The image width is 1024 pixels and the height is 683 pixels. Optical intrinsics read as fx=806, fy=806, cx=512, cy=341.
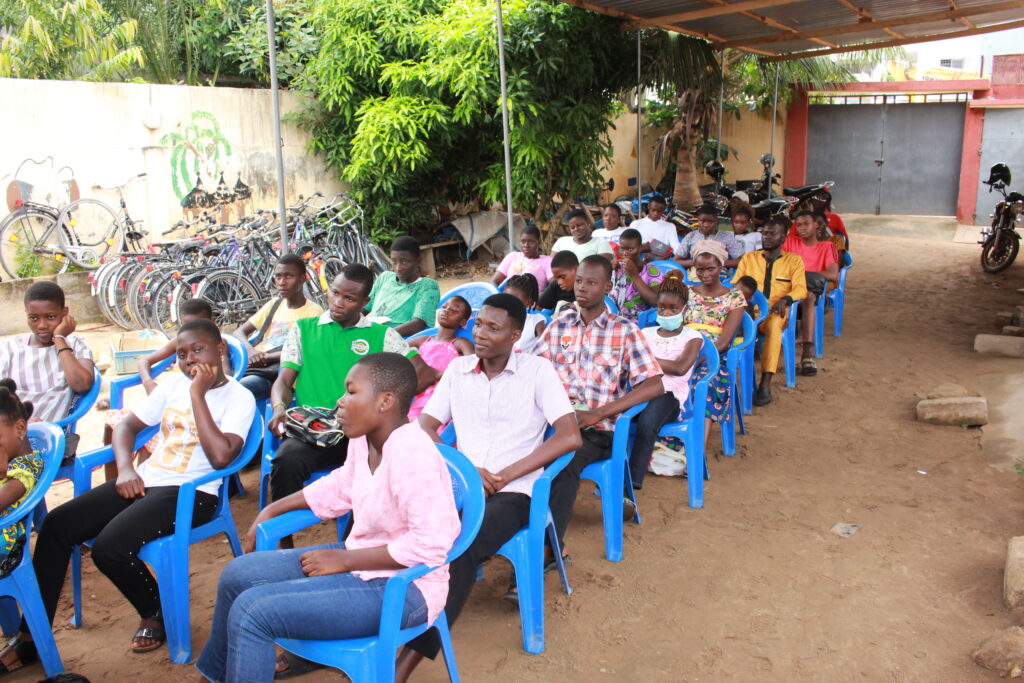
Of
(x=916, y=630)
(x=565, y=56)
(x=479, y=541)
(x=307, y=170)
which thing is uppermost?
(x=565, y=56)

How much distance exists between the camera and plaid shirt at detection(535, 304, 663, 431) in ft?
11.8

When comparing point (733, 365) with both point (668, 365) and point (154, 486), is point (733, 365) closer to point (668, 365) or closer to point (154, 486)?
point (668, 365)

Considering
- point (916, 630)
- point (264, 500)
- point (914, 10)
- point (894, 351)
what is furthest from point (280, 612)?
point (914, 10)

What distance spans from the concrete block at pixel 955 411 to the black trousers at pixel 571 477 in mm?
2806

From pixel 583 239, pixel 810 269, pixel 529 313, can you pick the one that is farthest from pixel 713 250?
pixel 810 269

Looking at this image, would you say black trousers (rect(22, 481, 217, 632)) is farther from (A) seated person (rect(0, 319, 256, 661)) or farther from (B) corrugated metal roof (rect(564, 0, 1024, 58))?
(B) corrugated metal roof (rect(564, 0, 1024, 58))

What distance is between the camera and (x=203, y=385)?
115 inches

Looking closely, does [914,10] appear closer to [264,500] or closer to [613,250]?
[613,250]

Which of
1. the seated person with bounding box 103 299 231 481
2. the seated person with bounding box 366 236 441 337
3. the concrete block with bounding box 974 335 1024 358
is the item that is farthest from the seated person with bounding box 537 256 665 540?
the concrete block with bounding box 974 335 1024 358

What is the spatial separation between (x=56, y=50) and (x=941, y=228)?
48.2 feet

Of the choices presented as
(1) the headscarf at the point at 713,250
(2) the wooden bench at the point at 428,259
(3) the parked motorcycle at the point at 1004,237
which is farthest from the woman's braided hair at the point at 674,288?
(3) the parked motorcycle at the point at 1004,237

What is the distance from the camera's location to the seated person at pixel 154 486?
2.78 metres

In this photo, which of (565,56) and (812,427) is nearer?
(812,427)

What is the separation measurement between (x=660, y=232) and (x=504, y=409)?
488cm
